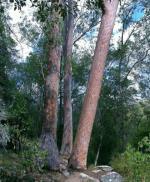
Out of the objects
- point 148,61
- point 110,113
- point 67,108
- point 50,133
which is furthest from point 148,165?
point 148,61

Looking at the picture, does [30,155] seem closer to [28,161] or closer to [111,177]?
[28,161]

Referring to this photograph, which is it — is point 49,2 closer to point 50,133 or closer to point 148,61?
point 50,133

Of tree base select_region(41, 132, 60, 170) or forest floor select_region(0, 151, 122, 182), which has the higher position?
tree base select_region(41, 132, 60, 170)

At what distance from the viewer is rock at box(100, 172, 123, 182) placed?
12070 mm

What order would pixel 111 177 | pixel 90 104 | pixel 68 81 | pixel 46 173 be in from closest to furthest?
pixel 46 173 < pixel 111 177 < pixel 90 104 < pixel 68 81

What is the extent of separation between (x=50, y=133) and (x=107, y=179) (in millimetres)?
2025

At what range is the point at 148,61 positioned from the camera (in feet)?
104

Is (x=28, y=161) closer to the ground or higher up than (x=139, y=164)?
higher up

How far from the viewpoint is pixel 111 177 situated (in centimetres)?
1237

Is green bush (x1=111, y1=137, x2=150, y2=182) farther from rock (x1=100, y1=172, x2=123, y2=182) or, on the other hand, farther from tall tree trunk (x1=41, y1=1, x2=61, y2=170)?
tall tree trunk (x1=41, y1=1, x2=61, y2=170)

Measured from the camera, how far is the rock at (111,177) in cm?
1207

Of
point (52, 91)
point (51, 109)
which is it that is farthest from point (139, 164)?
point (52, 91)

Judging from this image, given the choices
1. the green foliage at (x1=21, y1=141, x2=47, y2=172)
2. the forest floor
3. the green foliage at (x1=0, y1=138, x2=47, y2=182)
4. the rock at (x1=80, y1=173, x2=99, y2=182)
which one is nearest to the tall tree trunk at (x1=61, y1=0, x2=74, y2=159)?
the forest floor

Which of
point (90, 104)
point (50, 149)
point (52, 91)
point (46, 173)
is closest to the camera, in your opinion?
point (46, 173)
